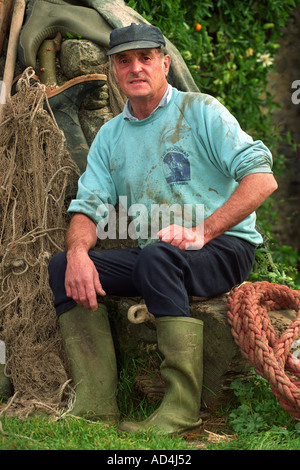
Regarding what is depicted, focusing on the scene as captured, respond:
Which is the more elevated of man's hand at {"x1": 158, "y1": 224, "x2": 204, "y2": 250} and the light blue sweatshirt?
the light blue sweatshirt

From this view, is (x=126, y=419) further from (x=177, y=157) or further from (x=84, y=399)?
(x=177, y=157)

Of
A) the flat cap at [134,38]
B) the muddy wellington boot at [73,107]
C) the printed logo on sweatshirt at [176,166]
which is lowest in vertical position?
the printed logo on sweatshirt at [176,166]

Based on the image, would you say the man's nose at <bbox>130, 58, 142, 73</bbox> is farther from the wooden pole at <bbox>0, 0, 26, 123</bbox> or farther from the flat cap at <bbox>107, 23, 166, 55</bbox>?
the wooden pole at <bbox>0, 0, 26, 123</bbox>

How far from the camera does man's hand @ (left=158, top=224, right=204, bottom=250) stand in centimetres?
317

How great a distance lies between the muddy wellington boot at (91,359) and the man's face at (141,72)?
116 centimetres

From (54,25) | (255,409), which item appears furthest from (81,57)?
(255,409)

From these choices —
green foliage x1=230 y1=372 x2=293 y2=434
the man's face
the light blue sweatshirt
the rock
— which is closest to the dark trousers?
the light blue sweatshirt

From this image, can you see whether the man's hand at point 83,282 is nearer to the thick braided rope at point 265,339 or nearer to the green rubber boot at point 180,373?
the green rubber boot at point 180,373

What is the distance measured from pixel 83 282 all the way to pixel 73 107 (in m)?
1.50

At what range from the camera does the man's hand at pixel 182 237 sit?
3166 millimetres

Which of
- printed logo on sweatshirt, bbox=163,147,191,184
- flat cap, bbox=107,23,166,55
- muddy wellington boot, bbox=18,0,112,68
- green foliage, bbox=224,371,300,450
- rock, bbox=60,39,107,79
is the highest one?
muddy wellington boot, bbox=18,0,112,68

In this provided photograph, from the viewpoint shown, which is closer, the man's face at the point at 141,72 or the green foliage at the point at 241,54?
the man's face at the point at 141,72

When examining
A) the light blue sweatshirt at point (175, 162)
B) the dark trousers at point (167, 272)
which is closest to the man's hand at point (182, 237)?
the dark trousers at point (167, 272)

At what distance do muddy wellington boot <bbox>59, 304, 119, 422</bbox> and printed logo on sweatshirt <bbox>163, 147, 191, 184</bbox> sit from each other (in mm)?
780
